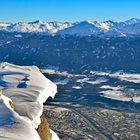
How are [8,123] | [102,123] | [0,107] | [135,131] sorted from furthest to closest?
[102,123] → [135,131] → [0,107] → [8,123]

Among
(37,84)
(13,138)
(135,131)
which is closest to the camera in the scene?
(13,138)

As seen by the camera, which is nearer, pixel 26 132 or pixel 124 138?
pixel 26 132

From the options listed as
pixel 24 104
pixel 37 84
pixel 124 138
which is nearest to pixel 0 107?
pixel 24 104

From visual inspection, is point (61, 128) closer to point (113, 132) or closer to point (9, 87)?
point (113, 132)

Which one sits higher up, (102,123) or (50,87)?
(50,87)

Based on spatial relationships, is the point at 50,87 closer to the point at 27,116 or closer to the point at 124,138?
the point at 27,116

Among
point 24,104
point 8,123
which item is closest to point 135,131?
point 24,104
